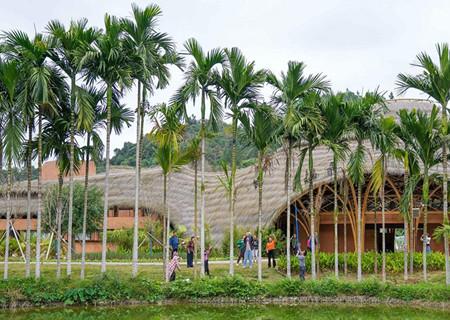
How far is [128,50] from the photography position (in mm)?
20703

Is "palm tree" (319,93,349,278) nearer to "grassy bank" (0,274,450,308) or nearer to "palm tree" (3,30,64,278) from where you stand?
"grassy bank" (0,274,450,308)

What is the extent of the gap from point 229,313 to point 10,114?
9.33 meters

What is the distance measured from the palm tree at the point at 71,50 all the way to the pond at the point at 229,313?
113 inches

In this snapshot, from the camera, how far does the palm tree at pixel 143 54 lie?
→ 66.4ft

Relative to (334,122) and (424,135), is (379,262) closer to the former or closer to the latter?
(424,135)

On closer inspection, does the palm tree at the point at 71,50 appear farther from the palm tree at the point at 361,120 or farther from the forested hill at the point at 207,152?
the forested hill at the point at 207,152

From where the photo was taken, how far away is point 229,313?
57.9ft

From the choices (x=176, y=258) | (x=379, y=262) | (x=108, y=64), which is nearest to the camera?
(x=108, y=64)

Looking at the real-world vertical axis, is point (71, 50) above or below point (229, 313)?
above

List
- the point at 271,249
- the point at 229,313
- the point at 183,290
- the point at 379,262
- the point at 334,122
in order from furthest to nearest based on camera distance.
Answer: the point at 379,262
the point at 271,249
the point at 334,122
the point at 183,290
the point at 229,313

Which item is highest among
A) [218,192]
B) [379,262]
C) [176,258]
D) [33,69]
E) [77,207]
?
[33,69]

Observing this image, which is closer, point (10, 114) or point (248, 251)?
point (10, 114)

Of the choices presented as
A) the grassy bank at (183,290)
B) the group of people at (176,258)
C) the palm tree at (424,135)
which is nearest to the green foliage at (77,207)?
the group of people at (176,258)

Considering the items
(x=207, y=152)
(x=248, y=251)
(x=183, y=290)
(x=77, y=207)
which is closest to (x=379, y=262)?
(x=248, y=251)
